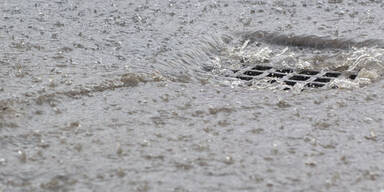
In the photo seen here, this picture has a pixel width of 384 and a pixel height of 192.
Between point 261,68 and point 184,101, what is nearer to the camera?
point 184,101

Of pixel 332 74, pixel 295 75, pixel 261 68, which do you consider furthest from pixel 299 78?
pixel 261 68

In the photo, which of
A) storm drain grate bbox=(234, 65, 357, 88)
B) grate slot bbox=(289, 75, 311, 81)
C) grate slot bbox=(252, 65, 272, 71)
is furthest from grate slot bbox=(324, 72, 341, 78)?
grate slot bbox=(252, 65, 272, 71)

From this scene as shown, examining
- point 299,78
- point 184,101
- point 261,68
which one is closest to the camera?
point 184,101

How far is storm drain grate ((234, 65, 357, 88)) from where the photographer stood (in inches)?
261

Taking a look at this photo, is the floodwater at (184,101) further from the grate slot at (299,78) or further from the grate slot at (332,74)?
the grate slot at (299,78)

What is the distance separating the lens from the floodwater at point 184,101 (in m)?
4.33

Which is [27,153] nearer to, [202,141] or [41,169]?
[41,169]

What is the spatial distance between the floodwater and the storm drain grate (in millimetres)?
182

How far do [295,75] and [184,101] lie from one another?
1660mm

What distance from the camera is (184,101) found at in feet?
18.8

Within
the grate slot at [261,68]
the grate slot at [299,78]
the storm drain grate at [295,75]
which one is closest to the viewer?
the storm drain grate at [295,75]

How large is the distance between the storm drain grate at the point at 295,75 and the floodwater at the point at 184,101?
18 centimetres

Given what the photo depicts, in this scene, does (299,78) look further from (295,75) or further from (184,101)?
(184,101)

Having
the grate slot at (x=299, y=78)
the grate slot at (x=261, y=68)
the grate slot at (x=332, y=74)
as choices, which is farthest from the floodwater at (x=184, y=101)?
the grate slot at (x=299, y=78)
